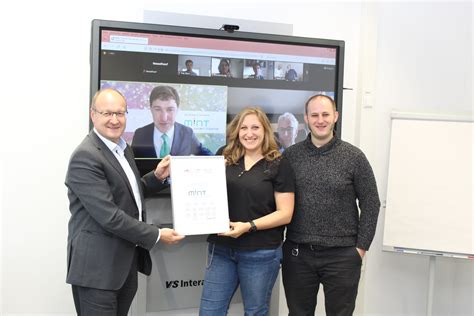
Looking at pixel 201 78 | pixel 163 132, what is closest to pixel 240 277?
pixel 163 132

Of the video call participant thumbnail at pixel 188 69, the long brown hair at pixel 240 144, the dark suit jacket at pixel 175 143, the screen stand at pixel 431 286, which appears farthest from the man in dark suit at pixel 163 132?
the screen stand at pixel 431 286

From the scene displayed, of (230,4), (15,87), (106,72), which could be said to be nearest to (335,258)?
(106,72)

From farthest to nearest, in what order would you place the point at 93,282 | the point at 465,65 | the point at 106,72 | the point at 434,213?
the point at 465,65
the point at 434,213
the point at 106,72
the point at 93,282

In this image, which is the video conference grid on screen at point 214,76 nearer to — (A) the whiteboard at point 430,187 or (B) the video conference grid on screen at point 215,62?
(B) the video conference grid on screen at point 215,62

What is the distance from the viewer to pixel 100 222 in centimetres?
190

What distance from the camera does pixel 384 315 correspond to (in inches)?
141

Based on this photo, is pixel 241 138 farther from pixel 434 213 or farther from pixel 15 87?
pixel 434 213

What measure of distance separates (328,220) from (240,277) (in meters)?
0.52

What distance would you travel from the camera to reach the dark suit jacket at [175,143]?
2.59 m

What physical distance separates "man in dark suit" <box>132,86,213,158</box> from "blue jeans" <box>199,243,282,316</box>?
641 millimetres

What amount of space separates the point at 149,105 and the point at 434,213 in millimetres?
2019

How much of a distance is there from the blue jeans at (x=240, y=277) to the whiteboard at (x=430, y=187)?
49.9 inches

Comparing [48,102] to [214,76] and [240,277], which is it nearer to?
[214,76]

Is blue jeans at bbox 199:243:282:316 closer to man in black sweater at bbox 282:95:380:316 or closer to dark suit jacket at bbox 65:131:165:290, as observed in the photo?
man in black sweater at bbox 282:95:380:316
